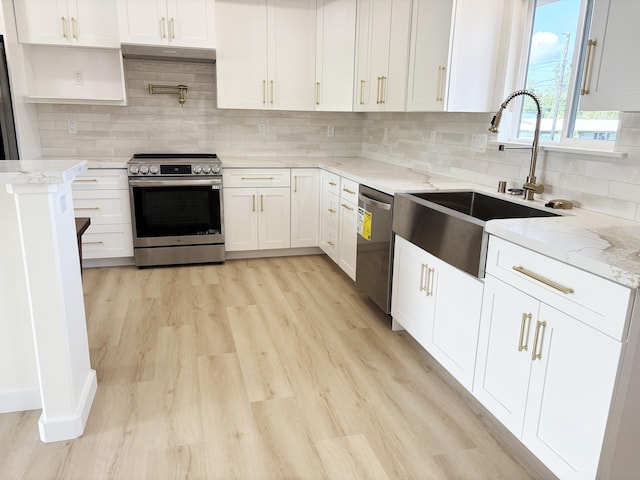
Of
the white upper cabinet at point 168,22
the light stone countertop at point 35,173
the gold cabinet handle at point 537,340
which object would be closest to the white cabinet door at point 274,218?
the white upper cabinet at point 168,22

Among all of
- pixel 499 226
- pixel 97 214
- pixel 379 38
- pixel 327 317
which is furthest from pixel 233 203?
pixel 499 226

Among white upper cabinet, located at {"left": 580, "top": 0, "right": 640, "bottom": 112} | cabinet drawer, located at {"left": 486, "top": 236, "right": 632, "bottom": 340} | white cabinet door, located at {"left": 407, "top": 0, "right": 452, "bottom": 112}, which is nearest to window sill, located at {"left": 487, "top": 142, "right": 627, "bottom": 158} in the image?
white upper cabinet, located at {"left": 580, "top": 0, "right": 640, "bottom": 112}

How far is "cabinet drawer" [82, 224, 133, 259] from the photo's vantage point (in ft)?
13.4

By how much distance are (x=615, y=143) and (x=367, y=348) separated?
5.47 feet

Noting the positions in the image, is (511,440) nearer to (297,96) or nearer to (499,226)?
(499,226)

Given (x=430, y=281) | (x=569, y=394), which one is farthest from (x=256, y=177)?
(x=569, y=394)

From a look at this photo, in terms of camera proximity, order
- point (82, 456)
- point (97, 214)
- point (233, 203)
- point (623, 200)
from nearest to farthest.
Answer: point (82, 456) → point (623, 200) → point (97, 214) → point (233, 203)

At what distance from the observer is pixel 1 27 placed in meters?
3.42

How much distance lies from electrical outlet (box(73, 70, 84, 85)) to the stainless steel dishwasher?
2650mm

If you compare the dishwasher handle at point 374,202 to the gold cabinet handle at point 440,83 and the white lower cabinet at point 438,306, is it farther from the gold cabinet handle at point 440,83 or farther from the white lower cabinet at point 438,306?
the gold cabinet handle at point 440,83

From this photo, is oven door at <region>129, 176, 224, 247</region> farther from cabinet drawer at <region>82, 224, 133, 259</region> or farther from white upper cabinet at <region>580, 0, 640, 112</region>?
white upper cabinet at <region>580, 0, 640, 112</region>

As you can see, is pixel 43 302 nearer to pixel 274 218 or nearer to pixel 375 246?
pixel 375 246

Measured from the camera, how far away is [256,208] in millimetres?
4375

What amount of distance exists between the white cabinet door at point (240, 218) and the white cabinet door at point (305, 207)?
0.37 meters
